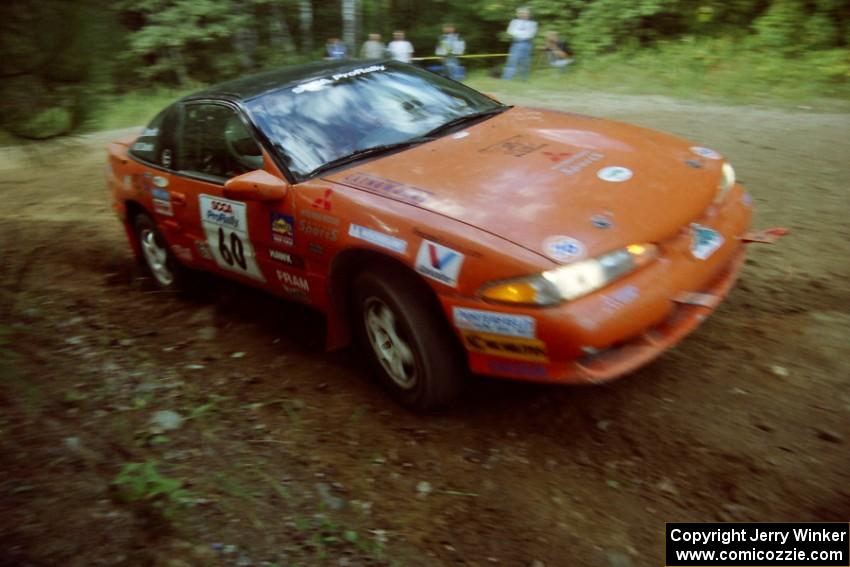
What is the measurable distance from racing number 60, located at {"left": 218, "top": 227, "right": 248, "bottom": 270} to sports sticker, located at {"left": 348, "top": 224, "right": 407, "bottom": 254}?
43.5 inches

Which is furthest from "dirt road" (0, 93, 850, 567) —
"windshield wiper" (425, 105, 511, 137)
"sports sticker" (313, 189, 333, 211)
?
"windshield wiper" (425, 105, 511, 137)

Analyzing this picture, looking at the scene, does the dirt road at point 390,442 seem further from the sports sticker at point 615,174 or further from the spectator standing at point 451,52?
the spectator standing at point 451,52

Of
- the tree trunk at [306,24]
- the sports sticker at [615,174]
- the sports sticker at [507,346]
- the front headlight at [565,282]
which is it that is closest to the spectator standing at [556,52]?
the tree trunk at [306,24]

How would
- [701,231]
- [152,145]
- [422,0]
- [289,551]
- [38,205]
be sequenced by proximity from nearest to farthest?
[289,551] < [701,231] < [152,145] < [38,205] < [422,0]

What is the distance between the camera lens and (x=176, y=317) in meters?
5.13

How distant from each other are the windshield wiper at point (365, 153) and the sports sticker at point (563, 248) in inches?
51.9

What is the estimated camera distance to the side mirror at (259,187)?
3.64m

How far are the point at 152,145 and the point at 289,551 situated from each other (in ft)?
11.4

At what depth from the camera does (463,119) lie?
423 cm

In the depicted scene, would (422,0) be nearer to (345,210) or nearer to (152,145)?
(152,145)

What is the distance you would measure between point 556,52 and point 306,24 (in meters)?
7.39

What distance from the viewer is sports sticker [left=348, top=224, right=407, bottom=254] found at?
311 centimetres

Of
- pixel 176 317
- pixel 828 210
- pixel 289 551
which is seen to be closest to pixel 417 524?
pixel 289 551

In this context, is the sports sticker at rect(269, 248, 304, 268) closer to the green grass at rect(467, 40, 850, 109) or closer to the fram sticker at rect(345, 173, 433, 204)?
the fram sticker at rect(345, 173, 433, 204)
